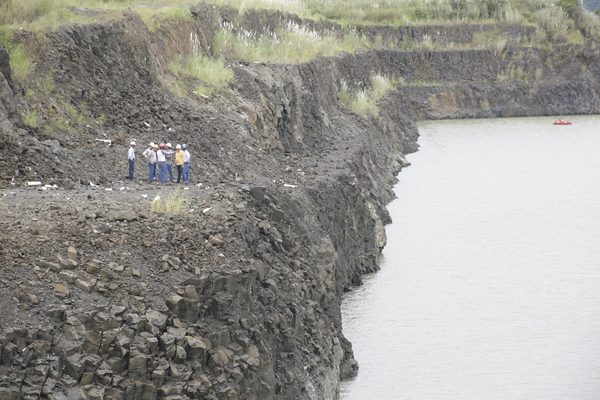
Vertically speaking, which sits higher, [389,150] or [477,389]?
[477,389]

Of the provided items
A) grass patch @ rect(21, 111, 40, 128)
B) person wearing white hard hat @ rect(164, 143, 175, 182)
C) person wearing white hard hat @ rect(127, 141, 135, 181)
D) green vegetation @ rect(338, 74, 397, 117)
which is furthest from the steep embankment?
green vegetation @ rect(338, 74, 397, 117)

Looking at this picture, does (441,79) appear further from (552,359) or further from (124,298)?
(124,298)

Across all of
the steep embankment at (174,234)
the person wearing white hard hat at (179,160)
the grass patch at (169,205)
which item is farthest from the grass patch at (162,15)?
the grass patch at (169,205)

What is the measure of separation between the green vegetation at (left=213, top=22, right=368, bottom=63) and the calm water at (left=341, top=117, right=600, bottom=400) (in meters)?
6.53

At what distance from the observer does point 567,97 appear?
263 ft

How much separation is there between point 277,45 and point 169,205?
26984 mm

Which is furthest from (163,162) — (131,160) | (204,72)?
(204,72)

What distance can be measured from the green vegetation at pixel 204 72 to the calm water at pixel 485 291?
21.9ft

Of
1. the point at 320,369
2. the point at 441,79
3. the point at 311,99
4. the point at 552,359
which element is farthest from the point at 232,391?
the point at 441,79

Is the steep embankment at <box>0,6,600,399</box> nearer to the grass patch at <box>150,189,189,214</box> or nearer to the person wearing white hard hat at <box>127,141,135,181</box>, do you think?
the grass patch at <box>150,189,189,214</box>

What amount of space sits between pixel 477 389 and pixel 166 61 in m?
14.1

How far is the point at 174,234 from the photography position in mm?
19109

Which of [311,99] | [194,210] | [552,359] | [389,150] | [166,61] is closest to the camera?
[194,210]

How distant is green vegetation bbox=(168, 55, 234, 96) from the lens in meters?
33.0
